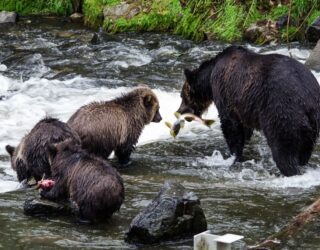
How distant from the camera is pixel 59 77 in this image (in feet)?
47.2

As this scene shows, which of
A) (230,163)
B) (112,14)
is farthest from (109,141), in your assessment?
(112,14)

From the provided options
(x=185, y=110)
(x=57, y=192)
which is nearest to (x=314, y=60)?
(x=185, y=110)

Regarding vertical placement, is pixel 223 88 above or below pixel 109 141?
above

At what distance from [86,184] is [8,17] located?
550 inches

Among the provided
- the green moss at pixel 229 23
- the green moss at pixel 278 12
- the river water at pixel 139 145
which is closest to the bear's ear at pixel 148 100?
the river water at pixel 139 145

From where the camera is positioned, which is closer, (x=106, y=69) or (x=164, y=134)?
(x=164, y=134)

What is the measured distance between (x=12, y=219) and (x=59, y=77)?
7.42 m

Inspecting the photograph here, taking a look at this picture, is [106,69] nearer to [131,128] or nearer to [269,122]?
[131,128]

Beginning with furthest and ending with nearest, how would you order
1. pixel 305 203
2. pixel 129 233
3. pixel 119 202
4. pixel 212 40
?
1. pixel 212 40
2. pixel 305 203
3. pixel 119 202
4. pixel 129 233

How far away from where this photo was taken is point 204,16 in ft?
57.0

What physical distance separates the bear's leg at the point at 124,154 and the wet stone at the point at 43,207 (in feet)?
6.49

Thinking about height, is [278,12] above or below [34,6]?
above

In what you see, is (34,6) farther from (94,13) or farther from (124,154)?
(124,154)

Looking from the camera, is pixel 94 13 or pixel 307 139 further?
pixel 94 13
